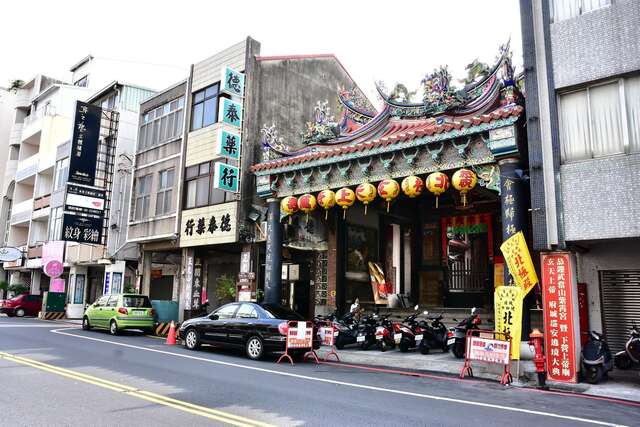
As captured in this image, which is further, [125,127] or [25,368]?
[125,127]

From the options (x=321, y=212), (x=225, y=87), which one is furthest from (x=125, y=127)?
(x=321, y=212)

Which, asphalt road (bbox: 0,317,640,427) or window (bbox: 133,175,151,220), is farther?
window (bbox: 133,175,151,220)

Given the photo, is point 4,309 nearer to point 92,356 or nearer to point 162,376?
point 92,356

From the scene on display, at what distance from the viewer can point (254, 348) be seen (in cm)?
1228

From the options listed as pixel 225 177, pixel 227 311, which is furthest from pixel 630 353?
pixel 225 177

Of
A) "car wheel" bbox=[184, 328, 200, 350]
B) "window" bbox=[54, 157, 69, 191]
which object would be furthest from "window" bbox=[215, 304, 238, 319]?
"window" bbox=[54, 157, 69, 191]

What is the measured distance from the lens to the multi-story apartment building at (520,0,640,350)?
10.1 m

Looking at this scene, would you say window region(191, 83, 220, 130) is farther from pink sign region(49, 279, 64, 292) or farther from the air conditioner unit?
pink sign region(49, 279, 64, 292)

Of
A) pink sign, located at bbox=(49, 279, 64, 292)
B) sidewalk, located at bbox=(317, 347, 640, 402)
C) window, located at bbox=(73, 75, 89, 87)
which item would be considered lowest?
sidewalk, located at bbox=(317, 347, 640, 402)

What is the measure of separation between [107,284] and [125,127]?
8.83m

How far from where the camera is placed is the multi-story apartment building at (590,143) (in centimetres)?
1007

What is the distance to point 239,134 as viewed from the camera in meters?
19.1

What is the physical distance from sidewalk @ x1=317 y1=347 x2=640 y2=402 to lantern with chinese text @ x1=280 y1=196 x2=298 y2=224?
4.84 metres

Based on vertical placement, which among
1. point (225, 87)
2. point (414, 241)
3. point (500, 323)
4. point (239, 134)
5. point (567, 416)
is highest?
point (225, 87)
